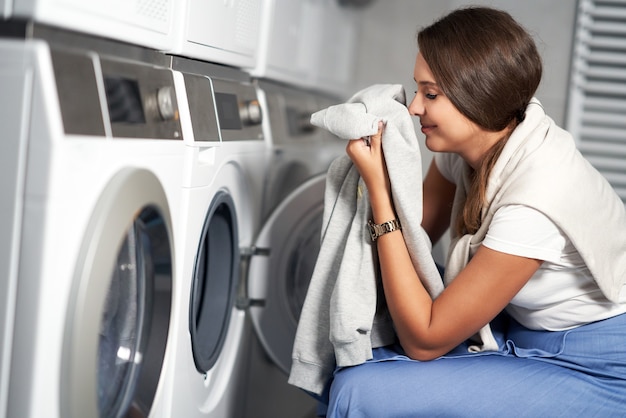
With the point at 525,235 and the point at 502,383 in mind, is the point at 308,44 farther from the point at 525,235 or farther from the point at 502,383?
the point at 502,383

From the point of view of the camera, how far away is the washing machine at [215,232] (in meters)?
1.28

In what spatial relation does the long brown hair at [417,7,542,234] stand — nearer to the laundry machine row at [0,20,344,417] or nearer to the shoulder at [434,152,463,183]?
the shoulder at [434,152,463,183]

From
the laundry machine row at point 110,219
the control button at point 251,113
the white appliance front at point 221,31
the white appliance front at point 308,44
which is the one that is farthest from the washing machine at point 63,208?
the white appliance front at point 308,44

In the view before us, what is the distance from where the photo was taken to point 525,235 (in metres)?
1.22

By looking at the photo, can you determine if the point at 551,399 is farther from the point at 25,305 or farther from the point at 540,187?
the point at 25,305

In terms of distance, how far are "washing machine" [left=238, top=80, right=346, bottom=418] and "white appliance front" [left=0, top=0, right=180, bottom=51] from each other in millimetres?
585

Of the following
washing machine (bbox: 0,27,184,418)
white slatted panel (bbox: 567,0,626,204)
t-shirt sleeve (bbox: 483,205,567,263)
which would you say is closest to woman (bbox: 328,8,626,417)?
t-shirt sleeve (bbox: 483,205,567,263)

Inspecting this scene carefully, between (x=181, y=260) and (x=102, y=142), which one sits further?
(x=181, y=260)

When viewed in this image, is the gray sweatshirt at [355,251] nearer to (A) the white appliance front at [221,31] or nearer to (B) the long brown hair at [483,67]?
(B) the long brown hair at [483,67]

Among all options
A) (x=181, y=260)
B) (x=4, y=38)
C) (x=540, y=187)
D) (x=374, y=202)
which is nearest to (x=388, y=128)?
(x=374, y=202)

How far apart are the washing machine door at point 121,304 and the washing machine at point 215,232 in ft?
0.23

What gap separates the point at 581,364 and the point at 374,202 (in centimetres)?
49

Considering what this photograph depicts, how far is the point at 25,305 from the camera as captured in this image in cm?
85

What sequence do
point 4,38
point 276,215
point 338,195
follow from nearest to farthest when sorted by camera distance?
point 4,38 < point 338,195 < point 276,215
